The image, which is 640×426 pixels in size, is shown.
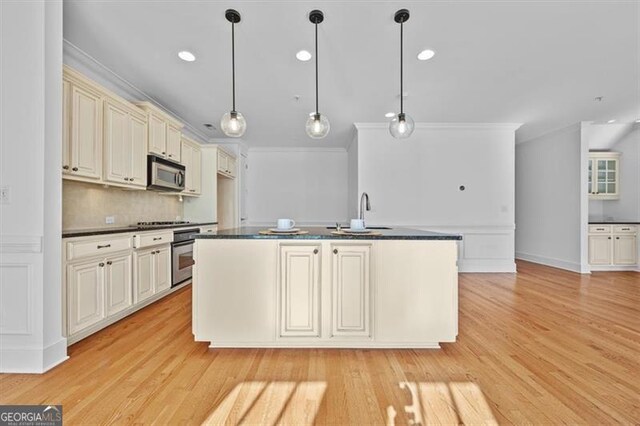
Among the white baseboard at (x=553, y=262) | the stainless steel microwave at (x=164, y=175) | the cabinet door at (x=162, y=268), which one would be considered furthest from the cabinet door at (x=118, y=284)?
the white baseboard at (x=553, y=262)

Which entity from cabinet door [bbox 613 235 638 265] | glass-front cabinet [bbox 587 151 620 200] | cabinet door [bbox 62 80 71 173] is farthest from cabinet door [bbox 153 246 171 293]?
glass-front cabinet [bbox 587 151 620 200]

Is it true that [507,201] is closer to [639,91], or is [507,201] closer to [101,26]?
[639,91]

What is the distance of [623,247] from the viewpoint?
193 inches

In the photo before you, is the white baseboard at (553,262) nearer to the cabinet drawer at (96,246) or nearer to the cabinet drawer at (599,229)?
the cabinet drawer at (599,229)

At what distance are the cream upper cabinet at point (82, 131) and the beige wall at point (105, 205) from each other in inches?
12.2

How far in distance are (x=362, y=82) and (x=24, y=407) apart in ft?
12.4

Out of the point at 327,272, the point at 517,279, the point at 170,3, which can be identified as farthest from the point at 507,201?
the point at 170,3

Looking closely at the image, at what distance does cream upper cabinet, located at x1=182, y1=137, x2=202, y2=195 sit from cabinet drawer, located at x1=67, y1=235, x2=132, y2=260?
1.69m

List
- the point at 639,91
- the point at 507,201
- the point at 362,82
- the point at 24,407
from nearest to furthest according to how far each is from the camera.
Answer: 1. the point at 24,407
2. the point at 362,82
3. the point at 639,91
4. the point at 507,201

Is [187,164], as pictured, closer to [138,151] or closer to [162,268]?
[138,151]

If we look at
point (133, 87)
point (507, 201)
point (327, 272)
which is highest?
point (133, 87)

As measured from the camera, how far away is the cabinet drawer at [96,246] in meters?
2.09

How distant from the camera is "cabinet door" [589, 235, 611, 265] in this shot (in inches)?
192

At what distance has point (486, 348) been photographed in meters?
2.12
